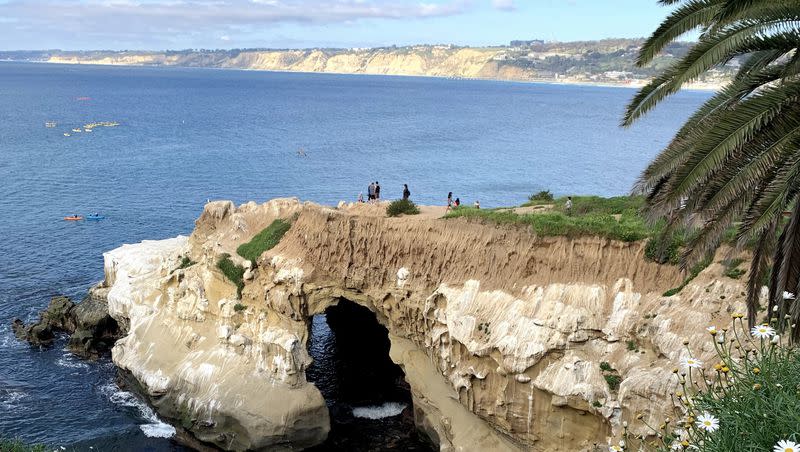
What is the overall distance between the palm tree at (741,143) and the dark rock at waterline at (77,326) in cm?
3458

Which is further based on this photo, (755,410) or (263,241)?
(263,241)

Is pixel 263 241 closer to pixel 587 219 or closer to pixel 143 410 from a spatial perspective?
pixel 143 410

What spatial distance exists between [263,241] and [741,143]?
2570 cm

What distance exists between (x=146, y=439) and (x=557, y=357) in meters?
18.5

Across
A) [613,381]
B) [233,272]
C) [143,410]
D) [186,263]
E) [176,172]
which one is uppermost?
[233,272]

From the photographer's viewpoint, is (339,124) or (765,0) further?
(339,124)

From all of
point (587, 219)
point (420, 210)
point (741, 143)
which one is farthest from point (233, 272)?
point (741, 143)

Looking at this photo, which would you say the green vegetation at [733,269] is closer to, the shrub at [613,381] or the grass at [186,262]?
the shrub at [613,381]

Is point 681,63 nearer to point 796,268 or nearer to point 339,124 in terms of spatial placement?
point 796,268

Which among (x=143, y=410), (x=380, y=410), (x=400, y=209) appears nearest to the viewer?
(x=400, y=209)

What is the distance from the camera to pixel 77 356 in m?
41.0

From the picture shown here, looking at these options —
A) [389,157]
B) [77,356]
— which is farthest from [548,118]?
[77,356]

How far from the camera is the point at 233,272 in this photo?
35.8 m

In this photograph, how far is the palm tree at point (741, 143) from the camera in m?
14.2
